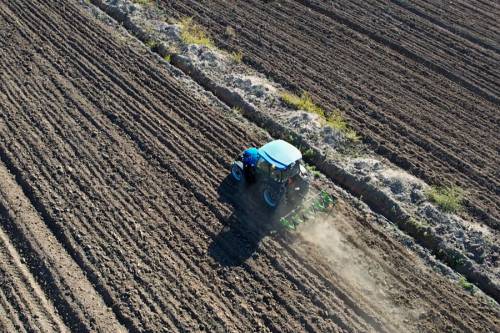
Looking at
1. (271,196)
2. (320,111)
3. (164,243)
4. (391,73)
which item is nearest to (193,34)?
(320,111)

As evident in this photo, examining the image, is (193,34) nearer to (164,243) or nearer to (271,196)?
(271,196)

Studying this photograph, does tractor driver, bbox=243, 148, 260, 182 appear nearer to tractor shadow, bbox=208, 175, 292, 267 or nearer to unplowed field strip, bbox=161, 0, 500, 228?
tractor shadow, bbox=208, 175, 292, 267

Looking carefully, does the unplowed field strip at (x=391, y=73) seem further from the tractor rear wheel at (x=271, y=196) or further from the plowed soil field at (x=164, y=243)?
the tractor rear wheel at (x=271, y=196)

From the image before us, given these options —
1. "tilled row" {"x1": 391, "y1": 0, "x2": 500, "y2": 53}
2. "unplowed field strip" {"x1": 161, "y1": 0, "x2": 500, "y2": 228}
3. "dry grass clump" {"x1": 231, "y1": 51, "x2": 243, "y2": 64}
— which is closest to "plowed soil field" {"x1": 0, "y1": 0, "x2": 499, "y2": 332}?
"dry grass clump" {"x1": 231, "y1": 51, "x2": 243, "y2": 64}

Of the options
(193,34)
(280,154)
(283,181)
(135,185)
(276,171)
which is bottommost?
(135,185)

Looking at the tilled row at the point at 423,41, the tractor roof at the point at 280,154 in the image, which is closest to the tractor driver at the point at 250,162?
the tractor roof at the point at 280,154

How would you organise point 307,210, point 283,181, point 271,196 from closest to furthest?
point 283,181 < point 307,210 < point 271,196
